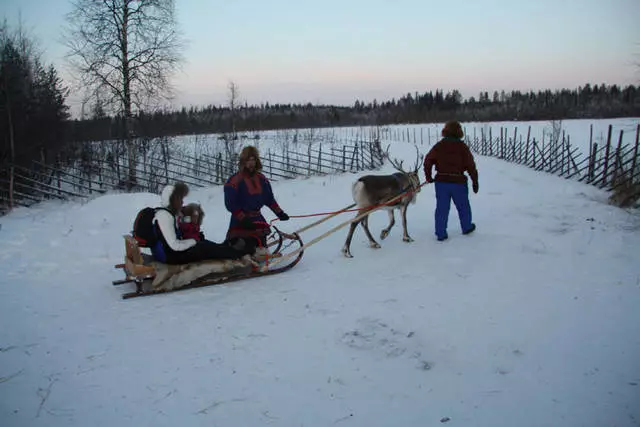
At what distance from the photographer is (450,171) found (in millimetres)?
6773

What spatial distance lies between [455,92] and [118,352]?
12675cm

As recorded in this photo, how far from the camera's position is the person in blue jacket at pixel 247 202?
562 cm

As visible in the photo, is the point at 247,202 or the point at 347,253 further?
the point at 347,253

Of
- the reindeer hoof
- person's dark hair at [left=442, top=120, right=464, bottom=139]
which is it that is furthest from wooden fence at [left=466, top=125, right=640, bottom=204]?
the reindeer hoof

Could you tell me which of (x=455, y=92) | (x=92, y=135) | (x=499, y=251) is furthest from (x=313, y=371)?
(x=455, y=92)

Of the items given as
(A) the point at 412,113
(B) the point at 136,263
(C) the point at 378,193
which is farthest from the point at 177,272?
(A) the point at 412,113

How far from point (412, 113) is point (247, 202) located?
93535mm

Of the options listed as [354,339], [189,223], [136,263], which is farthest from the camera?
[189,223]

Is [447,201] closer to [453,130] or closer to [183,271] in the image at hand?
[453,130]

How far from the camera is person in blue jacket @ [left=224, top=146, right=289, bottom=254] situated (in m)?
5.62

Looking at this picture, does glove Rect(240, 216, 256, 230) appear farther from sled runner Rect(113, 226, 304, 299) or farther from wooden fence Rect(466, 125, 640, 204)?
wooden fence Rect(466, 125, 640, 204)

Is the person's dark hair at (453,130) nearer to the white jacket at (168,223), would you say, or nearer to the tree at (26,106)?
the white jacket at (168,223)

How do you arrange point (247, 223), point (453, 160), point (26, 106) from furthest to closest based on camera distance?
point (26, 106), point (453, 160), point (247, 223)

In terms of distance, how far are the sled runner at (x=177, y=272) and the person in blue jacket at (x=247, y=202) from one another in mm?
313
